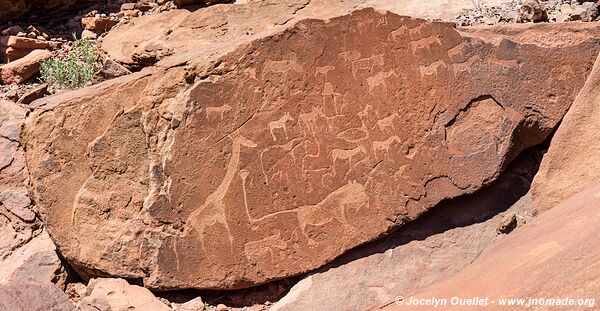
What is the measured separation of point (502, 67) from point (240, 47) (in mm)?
1450

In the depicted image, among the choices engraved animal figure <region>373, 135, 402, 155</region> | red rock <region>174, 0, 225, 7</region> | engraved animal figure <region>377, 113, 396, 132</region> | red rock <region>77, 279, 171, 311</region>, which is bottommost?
red rock <region>77, 279, 171, 311</region>

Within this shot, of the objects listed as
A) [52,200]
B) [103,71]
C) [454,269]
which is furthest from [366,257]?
[103,71]

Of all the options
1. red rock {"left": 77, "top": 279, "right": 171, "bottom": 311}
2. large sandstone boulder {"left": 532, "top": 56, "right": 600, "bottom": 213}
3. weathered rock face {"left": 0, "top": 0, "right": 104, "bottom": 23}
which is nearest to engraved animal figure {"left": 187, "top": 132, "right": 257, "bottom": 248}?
red rock {"left": 77, "top": 279, "right": 171, "bottom": 311}

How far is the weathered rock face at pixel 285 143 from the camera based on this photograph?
365 centimetres

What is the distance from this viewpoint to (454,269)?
3.58m

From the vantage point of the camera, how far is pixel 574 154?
3668 mm

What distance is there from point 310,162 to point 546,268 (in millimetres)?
1605

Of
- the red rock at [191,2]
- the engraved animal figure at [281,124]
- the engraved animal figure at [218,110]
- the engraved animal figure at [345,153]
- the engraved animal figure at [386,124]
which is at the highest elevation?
the engraved animal figure at [218,110]

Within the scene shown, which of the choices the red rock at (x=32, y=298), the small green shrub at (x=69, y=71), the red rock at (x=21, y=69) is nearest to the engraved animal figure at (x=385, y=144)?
the red rock at (x=32, y=298)

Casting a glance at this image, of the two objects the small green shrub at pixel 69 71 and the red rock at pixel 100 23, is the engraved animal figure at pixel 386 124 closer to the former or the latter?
the small green shrub at pixel 69 71

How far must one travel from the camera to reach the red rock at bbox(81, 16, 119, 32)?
6.31m

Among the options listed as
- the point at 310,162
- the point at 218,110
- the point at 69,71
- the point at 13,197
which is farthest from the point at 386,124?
the point at 69,71

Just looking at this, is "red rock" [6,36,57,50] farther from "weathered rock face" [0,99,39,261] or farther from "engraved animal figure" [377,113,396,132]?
"engraved animal figure" [377,113,396,132]

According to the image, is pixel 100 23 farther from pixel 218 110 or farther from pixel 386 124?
pixel 386 124
